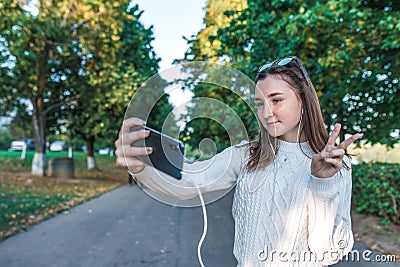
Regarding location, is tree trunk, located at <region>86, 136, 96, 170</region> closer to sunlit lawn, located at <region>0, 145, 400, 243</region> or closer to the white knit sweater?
sunlit lawn, located at <region>0, 145, 400, 243</region>

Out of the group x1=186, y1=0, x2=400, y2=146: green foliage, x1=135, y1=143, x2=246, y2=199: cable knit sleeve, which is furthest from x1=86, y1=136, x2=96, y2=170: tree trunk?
x1=135, y1=143, x2=246, y2=199: cable knit sleeve

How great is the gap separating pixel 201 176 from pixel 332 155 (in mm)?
591

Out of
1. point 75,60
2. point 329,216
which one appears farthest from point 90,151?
point 329,216

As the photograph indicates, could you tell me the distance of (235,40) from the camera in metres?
7.07

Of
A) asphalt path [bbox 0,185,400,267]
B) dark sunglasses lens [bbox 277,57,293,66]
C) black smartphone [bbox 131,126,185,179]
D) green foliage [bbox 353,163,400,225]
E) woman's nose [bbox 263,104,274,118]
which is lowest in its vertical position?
asphalt path [bbox 0,185,400,267]

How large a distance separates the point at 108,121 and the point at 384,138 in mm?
10871

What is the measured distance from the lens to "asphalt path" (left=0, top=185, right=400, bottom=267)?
472cm

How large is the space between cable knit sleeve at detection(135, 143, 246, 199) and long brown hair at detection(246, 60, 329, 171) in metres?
0.08

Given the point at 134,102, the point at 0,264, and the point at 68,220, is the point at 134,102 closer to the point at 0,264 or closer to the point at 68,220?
the point at 0,264

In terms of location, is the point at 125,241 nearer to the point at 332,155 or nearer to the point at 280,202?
the point at 280,202

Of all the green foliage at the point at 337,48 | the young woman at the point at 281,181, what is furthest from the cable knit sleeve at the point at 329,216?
the green foliage at the point at 337,48

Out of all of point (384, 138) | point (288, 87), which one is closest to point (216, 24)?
point (384, 138)

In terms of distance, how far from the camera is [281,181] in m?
1.41

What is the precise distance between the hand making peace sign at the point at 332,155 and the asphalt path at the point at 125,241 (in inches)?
148
